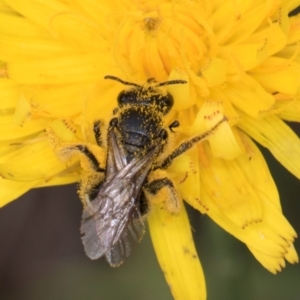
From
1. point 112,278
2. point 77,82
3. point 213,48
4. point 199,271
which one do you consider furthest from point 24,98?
point 112,278

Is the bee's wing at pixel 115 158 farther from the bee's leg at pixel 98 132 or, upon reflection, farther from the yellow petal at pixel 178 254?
the yellow petal at pixel 178 254

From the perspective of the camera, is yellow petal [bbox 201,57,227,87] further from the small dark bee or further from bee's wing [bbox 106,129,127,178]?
bee's wing [bbox 106,129,127,178]

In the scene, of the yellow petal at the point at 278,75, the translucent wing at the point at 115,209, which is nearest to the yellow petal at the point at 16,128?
the translucent wing at the point at 115,209

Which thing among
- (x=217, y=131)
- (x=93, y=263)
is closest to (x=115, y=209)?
(x=217, y=131)

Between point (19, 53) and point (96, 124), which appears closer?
point (96, 124)

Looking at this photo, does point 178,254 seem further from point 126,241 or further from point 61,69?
point 61,69

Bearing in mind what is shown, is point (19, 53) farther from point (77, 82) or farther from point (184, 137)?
point (184, 137)
